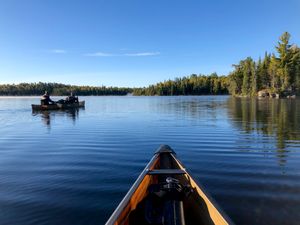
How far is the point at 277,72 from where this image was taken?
92688mm

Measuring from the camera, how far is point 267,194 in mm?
7082

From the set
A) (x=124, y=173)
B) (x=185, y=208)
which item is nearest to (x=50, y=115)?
(x=124, y=173)

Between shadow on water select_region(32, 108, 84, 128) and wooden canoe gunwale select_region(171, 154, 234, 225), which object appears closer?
wooden canoe gunwale select_region(171, 154, 234, 225)

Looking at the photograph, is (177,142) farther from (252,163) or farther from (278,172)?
(278,172)

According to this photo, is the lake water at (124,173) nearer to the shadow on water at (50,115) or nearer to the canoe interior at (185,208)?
the canoe interior at (185,208)

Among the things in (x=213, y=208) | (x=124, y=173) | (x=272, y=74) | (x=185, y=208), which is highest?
(x=272, y=74)

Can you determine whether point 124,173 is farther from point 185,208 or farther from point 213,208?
point 213,208

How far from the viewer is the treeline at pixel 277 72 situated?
295ft

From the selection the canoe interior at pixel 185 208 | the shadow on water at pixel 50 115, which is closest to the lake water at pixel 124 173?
the canoe interior at pixel 185 208

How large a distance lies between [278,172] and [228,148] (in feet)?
13.1

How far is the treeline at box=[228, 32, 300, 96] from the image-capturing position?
89.9 meters

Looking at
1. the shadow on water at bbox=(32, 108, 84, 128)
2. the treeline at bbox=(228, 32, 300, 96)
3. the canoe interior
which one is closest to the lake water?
the canoe interior

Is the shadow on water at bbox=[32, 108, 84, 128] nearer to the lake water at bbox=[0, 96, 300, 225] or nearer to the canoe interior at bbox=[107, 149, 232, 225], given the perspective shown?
the lake water at bbox=[0, 96, 300, 225]

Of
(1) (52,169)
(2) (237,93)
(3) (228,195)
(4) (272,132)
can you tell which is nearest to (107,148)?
(1) (52,169)
